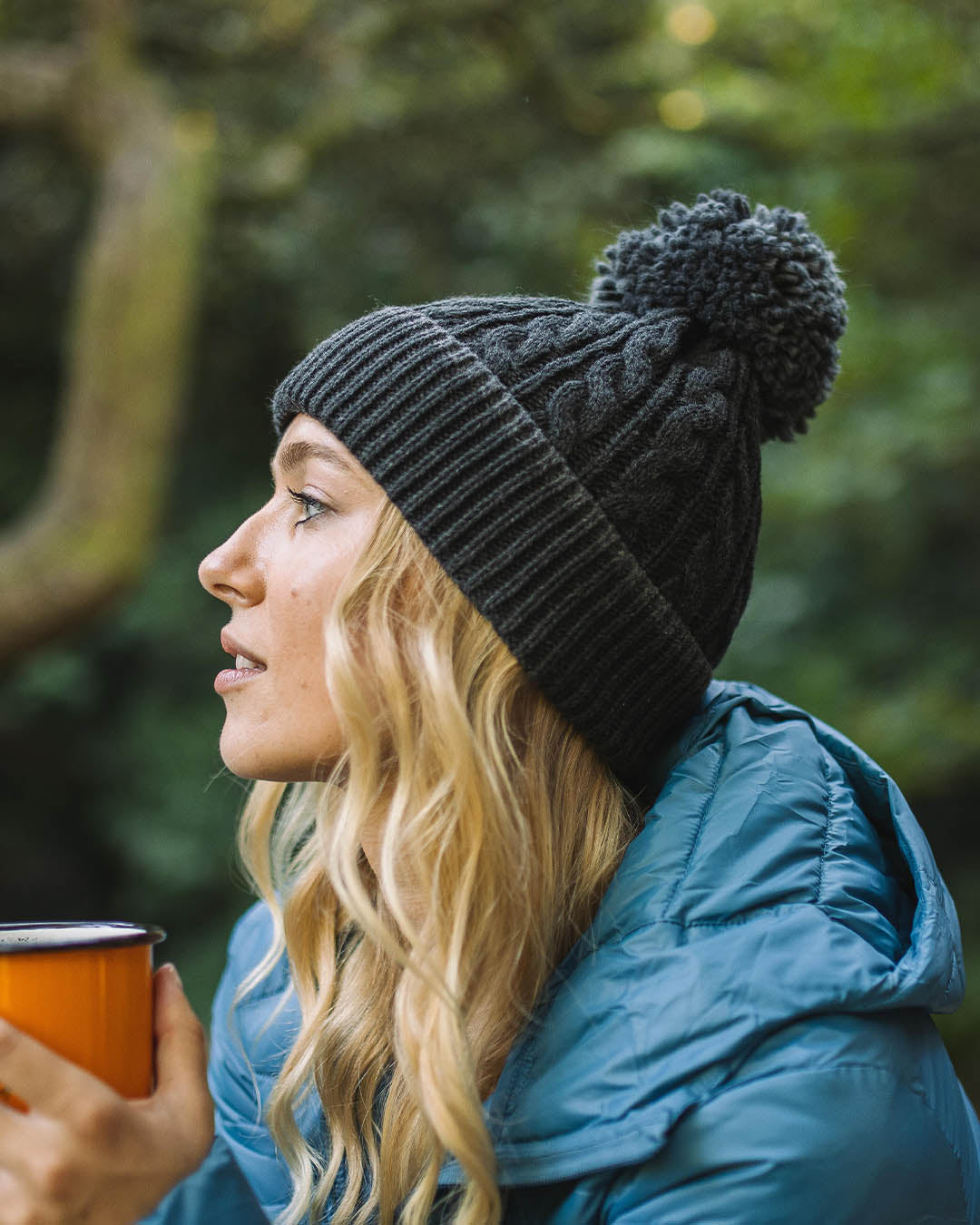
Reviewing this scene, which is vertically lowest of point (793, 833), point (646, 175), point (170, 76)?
point (793, 833)

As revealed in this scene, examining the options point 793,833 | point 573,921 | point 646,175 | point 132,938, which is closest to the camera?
point 132,938

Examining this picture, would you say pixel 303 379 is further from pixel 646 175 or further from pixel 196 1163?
pixel 646 175

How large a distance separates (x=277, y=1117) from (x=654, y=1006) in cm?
62

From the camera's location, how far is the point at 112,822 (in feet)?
21.5

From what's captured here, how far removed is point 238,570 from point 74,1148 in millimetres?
767

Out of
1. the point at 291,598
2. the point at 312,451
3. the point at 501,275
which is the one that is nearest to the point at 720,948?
the point at 291,598

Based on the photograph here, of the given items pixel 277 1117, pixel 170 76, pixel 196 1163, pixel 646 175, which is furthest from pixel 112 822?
pixel 196 1163

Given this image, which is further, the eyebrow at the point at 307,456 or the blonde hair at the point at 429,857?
the eyebrow at the point at 307,456

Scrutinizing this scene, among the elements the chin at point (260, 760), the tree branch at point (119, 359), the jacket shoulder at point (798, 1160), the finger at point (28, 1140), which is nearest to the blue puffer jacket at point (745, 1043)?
the jacket shoulder at point (798, 1160)

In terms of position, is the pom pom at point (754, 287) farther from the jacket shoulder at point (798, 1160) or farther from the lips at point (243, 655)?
the jacket shoulder at point (798, 1160)

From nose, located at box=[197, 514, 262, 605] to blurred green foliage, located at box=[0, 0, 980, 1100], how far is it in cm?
339

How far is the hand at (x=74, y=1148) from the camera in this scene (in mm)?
1018

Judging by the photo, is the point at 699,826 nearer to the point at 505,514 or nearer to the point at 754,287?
the point at 505,514

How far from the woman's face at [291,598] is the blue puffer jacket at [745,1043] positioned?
0.45 meters
